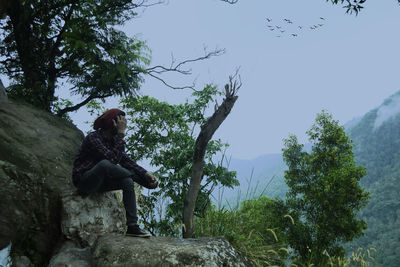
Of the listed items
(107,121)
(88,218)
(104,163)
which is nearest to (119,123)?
(107,121)

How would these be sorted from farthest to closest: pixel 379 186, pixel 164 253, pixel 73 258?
pixel 379 186 → pixel 73 258 → pixel 164 253

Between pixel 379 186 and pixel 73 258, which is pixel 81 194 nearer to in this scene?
pixel 73 258

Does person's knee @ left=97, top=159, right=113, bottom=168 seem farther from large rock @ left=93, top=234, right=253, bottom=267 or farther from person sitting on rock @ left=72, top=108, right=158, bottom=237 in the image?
large rock @ left=93, top=234, right=253, bottom=267

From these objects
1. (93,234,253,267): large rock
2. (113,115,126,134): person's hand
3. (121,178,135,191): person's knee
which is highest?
(113,115,126,134): person's hand

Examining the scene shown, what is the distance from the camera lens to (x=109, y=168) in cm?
466

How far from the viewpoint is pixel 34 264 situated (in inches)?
199

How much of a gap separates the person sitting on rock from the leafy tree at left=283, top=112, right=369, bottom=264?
1294 cm

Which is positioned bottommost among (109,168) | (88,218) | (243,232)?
(88,218)

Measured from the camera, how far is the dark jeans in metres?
4.66

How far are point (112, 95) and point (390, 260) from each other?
3933 cm

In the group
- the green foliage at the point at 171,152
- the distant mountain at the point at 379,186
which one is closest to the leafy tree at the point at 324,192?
the distant mountain at the point at 379,186

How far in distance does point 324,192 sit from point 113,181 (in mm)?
15226

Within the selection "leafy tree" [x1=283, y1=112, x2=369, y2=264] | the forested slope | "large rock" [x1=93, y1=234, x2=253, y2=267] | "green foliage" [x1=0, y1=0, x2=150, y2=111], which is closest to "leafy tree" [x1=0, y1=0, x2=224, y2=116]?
"green foliage" [x1=0, y1=0, x2=150, y2=111]

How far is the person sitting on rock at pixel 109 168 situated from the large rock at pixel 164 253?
1.37 feet
